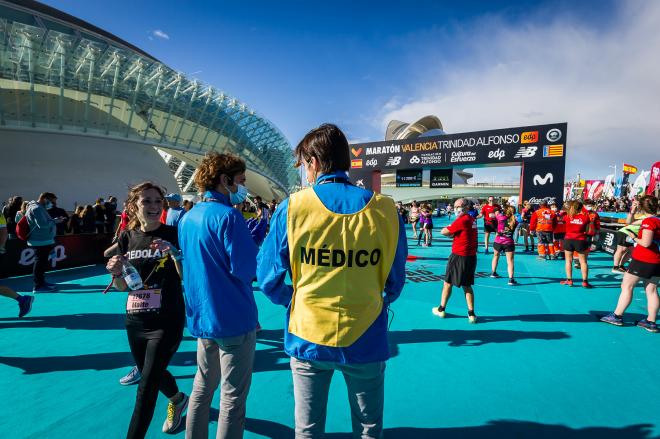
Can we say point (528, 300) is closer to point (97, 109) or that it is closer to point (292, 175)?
point (97, 109)

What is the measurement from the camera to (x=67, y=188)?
2614 cm

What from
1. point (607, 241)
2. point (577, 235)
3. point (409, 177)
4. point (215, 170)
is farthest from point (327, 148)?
point (409, 177)

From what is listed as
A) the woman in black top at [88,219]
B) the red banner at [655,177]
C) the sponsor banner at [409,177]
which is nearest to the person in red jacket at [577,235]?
the sponsor banner at [409,177]

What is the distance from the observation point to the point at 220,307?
1.81m

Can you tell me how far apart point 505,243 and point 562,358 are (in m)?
3.38

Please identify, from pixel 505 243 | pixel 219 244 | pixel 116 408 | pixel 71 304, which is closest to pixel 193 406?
pixel 219 244

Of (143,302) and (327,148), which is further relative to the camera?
(143,302)

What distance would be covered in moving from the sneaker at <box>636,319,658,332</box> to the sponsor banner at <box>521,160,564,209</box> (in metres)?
12.3

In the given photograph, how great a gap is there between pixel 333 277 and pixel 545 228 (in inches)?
415

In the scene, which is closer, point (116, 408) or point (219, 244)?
point (219, 244)

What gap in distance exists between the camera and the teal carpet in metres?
2.44

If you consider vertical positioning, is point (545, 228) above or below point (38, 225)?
above

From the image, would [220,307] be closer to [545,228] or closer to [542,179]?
[545,228]

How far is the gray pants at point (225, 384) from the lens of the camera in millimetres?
1774
